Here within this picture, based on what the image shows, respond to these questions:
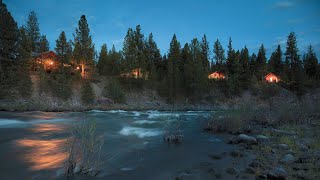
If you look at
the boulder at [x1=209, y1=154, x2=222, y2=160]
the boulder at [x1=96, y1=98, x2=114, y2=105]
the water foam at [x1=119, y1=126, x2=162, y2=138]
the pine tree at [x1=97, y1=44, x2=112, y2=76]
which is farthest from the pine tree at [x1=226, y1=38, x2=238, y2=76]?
the boulder at [x1=209, y1=154, x2=222, y2=160]

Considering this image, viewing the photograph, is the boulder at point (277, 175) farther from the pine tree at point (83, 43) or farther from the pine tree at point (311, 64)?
the pine tree at point (311, 64)

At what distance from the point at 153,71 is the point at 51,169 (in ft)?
170

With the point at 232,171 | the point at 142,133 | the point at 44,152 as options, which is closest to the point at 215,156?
the point at 232,171

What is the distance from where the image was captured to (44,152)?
10.2 metres

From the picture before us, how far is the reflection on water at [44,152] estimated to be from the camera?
332 inches

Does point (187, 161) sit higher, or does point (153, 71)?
point (153, 71)

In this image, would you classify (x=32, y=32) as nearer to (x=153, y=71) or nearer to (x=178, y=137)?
(x=153, y=71)

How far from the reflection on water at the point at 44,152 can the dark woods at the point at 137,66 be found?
99.5 ft

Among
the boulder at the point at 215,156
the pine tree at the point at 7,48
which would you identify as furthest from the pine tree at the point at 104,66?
the boulder at the point at 215,156

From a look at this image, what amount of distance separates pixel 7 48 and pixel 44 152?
37038 mm

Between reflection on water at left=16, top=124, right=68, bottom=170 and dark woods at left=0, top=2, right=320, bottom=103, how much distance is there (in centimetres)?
3033

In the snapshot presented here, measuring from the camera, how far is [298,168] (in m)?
7.57

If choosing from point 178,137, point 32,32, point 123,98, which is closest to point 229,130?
point 178,137

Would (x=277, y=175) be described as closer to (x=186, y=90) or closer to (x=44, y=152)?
(x=44, y=152)
